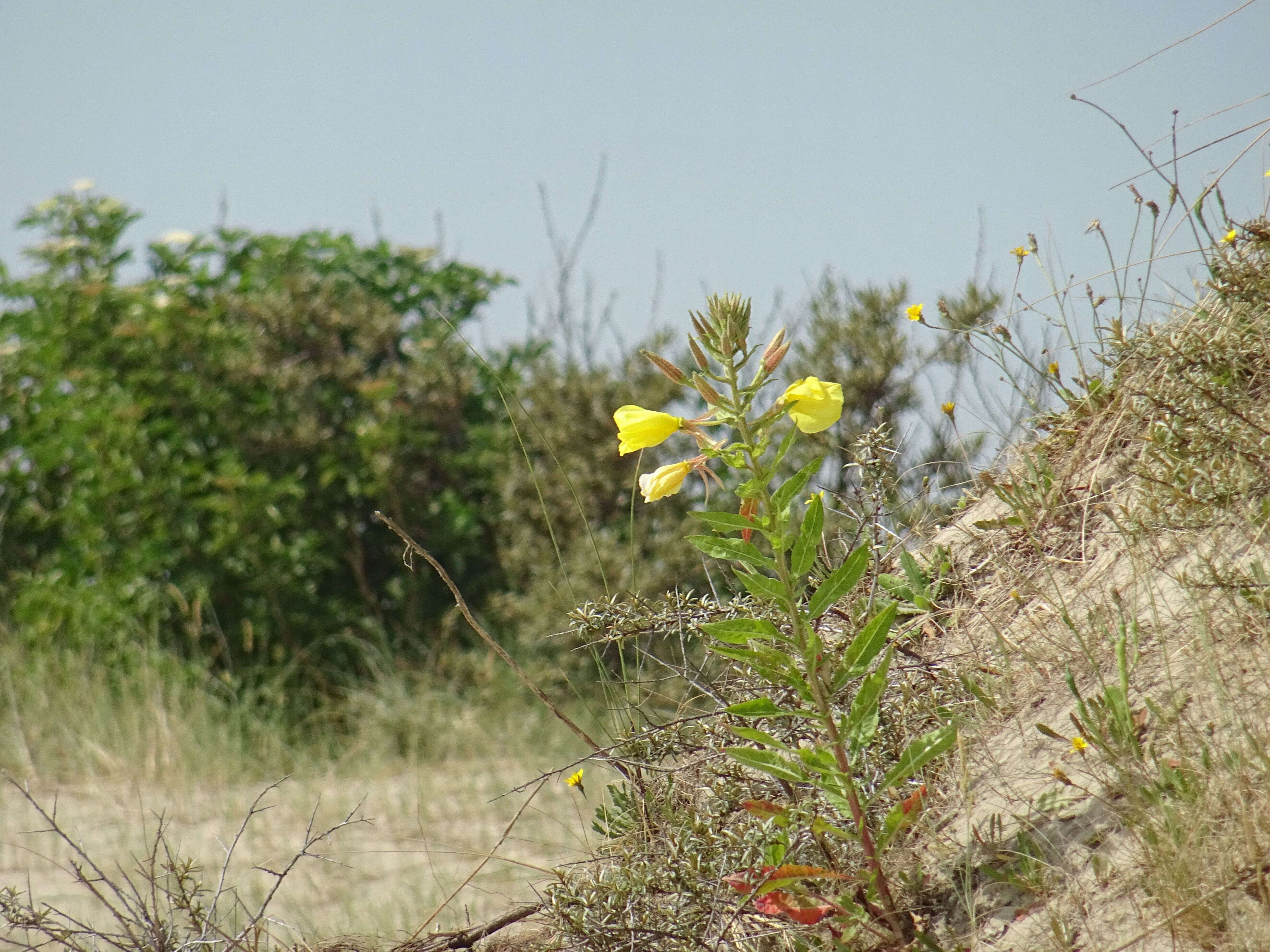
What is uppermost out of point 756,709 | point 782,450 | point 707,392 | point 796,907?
point 707,392

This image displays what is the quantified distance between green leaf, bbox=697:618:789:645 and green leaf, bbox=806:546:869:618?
0.23 feet

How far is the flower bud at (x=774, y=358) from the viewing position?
5.56ft

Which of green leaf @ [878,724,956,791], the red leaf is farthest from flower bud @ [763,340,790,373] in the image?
the red leaf

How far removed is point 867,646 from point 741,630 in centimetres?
21

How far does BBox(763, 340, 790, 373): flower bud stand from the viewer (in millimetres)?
1695

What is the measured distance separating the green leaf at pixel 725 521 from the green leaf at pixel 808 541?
0.25ft

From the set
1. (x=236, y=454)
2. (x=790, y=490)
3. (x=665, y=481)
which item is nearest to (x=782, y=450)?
(x=790, y=490)

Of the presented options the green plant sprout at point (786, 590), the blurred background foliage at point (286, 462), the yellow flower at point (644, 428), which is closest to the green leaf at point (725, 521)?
the green plant sprout at point (786, 590)

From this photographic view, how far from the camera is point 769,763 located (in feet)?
5.57

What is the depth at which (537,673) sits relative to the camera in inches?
225

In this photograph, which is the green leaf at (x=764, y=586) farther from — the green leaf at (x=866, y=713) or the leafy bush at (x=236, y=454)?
the leafy bush at (x=236, y=454)

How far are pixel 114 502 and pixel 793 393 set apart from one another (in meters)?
5.61

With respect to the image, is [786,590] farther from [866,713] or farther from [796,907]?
[796,907]

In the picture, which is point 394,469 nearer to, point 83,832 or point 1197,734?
point 83,832
